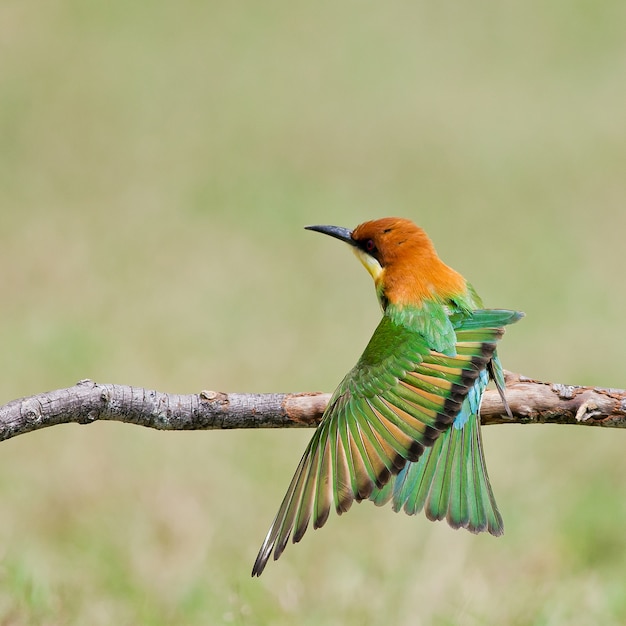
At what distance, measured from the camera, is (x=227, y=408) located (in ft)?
8.06

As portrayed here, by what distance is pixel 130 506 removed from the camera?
383 cm

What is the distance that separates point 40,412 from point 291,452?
2.34 meters

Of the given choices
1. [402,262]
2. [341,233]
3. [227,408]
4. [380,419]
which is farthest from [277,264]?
[227,408]

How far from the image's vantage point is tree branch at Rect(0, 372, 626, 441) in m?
2.20

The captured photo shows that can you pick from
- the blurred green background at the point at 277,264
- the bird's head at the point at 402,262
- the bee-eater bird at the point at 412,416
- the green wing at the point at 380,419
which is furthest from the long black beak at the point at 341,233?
the blurred green background at the point at 277,264

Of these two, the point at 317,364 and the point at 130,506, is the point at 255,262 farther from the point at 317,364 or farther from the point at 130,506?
the point at 130,506

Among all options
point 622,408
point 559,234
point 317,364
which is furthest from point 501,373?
point 559,234

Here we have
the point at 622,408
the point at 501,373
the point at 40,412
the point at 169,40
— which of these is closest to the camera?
the point at 40,412

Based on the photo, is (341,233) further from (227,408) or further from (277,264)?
(277,264)

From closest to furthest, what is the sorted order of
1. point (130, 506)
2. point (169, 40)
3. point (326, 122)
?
point (130, 506) → point (326, 122) → point (169, 40)

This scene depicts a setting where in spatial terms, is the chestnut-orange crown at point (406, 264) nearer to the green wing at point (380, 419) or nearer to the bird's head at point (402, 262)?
the bird's head at point (402, 262)

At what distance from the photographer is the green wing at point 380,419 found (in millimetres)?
2406

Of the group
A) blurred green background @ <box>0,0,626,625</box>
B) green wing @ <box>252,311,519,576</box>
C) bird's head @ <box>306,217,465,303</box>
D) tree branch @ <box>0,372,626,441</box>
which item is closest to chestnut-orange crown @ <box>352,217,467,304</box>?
bird's head @ <box>306,217,465,303</box>

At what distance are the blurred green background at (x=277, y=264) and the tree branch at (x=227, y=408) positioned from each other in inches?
24.3
